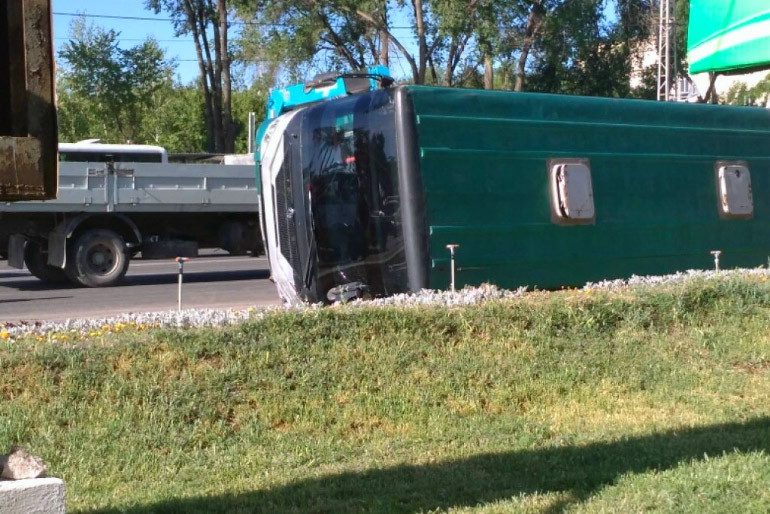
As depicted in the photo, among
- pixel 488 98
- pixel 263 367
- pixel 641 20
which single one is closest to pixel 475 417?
pixel 263 367

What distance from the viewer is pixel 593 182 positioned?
11.5 m

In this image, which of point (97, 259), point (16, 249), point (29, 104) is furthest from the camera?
point (97, 259)

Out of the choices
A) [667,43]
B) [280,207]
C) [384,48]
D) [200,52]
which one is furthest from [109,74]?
[280,207]

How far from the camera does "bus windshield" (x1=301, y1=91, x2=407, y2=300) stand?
10266 mm

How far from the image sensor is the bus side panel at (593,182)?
10328mm

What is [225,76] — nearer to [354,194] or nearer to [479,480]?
[354,194]

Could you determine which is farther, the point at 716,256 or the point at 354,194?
the point at 716,256

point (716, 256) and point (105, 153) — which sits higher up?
point (105, 153)

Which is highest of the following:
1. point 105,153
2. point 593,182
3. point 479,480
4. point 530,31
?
point 530,31

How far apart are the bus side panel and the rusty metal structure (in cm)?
685

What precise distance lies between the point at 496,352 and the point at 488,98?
3598mm

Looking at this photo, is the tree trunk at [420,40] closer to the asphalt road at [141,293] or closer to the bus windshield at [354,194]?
the asphalt road at [141,293]

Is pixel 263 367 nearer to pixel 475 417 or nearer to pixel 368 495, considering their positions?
pixel 475 417

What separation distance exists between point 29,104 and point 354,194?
23.8ft
